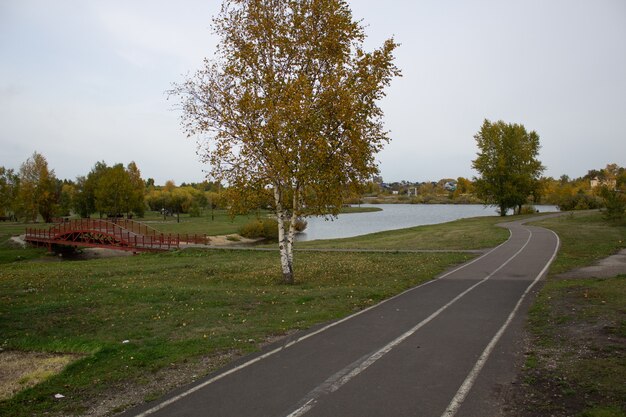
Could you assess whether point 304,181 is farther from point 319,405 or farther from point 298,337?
point 319,405

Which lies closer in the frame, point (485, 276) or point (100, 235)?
point (485, 276)

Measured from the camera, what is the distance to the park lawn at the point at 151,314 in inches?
306

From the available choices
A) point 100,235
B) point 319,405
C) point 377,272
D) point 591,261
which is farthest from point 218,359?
point 100,235

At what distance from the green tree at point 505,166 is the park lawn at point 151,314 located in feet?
145

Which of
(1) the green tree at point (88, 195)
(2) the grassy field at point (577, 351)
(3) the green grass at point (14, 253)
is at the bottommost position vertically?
(3) the green grass at point (14, 253)

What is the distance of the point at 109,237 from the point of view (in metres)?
41.7

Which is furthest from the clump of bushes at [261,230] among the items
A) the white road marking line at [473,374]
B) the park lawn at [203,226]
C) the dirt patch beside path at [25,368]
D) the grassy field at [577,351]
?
the dirt patch beside path at [25,368]

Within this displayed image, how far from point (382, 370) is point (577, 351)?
12.5 ft

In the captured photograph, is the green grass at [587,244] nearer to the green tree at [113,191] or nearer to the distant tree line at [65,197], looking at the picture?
the distant tree line at [65,197]

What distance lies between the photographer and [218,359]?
867cm

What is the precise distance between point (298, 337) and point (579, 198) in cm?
7316

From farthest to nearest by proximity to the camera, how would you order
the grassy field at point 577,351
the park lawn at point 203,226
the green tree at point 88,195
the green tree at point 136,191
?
1. the green tree at point 88,195
2. the green tree at point 136,191
3. the park lawn at point 203,226
4. the grassy field at point 577,351

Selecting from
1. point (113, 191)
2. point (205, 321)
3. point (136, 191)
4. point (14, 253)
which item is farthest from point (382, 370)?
point (136, 191)

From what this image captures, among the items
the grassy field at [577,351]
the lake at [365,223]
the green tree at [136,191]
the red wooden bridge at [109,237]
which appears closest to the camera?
the grassy field at [577,351]
